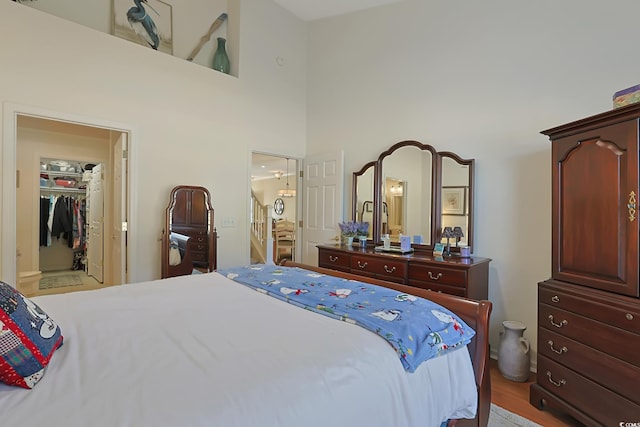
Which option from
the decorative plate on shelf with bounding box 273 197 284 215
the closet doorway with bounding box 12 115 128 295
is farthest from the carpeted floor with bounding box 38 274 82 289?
the decorative plate on shelf with bounding box 273 197 284 215

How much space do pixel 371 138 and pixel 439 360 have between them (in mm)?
3025

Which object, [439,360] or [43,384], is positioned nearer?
[43,384]

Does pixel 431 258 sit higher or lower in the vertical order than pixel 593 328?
higher

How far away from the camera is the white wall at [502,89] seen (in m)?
2.46

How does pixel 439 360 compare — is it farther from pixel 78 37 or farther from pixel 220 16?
pixel 220 16

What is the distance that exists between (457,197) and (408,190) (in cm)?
54

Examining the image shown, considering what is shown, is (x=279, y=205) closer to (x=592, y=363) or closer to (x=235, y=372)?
(x=592, y=363)

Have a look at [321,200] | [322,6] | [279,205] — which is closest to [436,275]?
[321,200]

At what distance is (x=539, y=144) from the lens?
8.79ft

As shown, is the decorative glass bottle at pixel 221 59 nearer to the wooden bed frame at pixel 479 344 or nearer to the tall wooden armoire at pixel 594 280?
the tall wooden armoire at pixel 594 280

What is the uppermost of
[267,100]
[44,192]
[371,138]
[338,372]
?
[267,100]

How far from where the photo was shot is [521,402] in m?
2.18

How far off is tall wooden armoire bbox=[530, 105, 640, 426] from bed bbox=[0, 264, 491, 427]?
722 mm

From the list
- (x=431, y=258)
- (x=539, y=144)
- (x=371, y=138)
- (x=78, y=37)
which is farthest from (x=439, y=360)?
(x=78, y=37)
